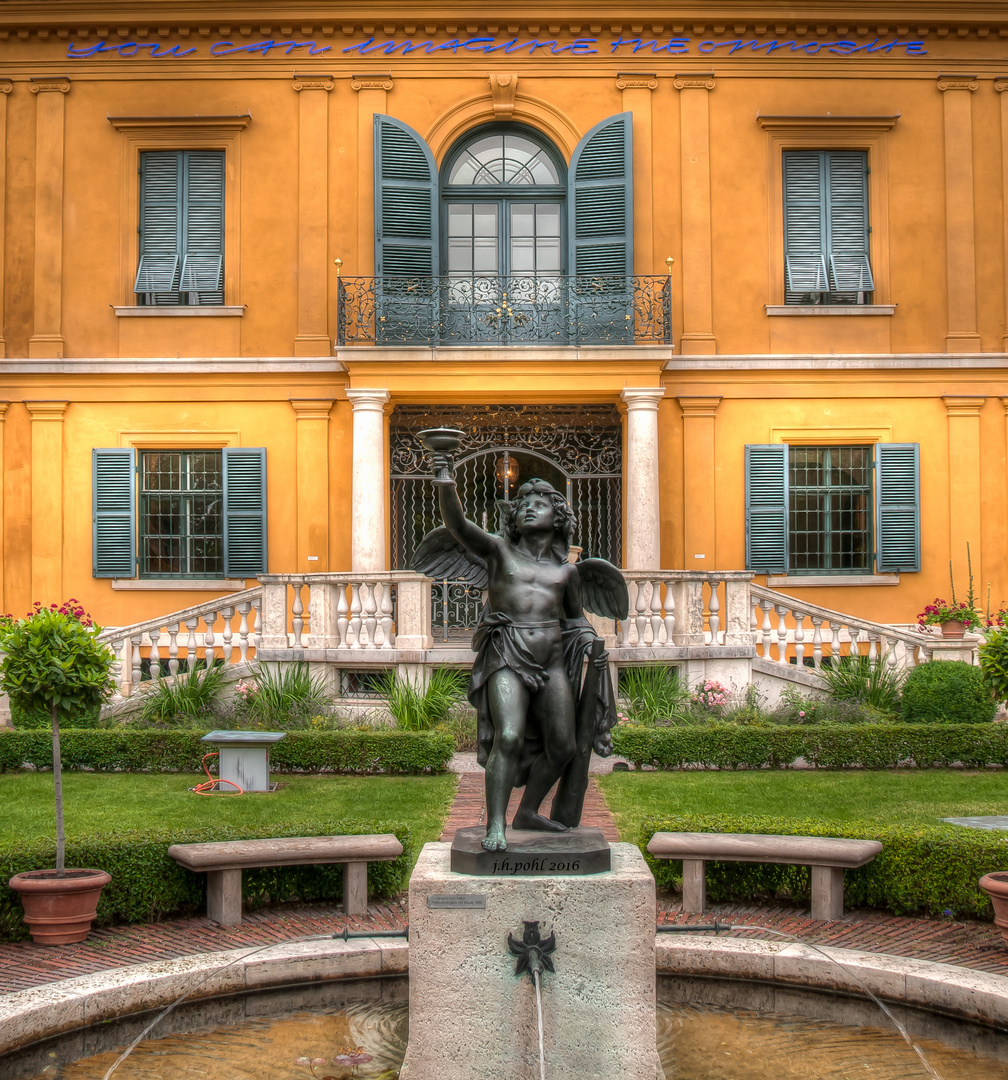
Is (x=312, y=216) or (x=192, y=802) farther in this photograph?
(x=312, y=216)

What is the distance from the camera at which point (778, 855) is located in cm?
625

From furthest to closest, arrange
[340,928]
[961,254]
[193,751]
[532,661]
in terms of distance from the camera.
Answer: [961,254] → [193,751] → [340,928] → [532,661]

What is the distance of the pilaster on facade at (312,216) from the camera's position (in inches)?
636

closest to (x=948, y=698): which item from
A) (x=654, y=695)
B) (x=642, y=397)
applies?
(x=654, y=695)

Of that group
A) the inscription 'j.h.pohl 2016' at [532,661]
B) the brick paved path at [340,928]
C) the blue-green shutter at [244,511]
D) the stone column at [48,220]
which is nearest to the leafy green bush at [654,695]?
the brick paved path at [340,928]

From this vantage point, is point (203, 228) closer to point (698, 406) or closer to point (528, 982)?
point (698, 406)

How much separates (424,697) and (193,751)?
2.46 m

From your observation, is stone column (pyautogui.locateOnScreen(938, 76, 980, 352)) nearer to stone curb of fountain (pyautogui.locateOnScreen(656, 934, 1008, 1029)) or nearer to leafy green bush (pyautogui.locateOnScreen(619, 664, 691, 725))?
leafy green bush (pyautogui.locateOnScreen(619, 664, 691, 725))

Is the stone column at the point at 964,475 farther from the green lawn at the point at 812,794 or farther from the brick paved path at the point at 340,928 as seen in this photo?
the brick paved path at the point at 340,928

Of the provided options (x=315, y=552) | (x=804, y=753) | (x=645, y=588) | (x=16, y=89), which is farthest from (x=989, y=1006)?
(x=16, y=89)

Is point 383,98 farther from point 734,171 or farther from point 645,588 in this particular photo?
point 645,588

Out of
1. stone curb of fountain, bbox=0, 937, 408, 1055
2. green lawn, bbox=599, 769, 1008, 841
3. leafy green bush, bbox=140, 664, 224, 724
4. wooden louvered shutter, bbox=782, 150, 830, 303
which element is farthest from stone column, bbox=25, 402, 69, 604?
stone curb of fountain, bbox=0, 937, 408, 1055

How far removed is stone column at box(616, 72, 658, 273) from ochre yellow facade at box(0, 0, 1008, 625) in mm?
32

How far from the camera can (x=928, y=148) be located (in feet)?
53.3
